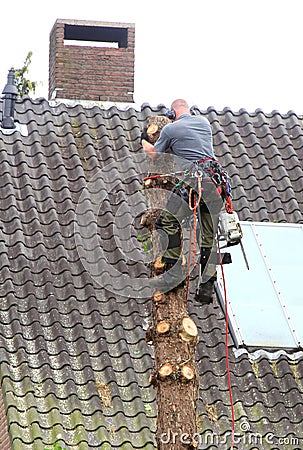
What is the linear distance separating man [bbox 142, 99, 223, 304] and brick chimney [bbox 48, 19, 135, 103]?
263 inches

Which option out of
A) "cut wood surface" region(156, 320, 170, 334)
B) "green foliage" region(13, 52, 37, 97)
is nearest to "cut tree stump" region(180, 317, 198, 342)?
"cut wood surface" region(156, 320, 170, 334)

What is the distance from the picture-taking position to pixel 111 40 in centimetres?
1579

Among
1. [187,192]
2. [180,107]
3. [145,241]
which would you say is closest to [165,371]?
[187,192]

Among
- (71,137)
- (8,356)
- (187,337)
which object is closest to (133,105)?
(71,137)

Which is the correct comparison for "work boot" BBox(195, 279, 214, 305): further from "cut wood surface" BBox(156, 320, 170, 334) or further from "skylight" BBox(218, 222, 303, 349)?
"skylight" BBox(218, 222, 303, 349)

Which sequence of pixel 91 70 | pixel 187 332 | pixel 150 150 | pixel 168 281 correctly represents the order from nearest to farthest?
pixel 187 332, pixel 168 281, pixel 150 150, pixel 91 70

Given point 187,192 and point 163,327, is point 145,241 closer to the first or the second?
point 187,192

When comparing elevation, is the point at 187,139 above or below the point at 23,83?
below

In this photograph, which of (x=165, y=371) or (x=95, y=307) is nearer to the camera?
(x=165, y=371)

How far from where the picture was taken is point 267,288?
11586 millimetres

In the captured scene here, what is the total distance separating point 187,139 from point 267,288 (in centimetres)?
396

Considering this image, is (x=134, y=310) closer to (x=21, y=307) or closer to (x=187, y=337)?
(x=21, y=307)

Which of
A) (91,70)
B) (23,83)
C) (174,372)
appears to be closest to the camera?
(174,372)

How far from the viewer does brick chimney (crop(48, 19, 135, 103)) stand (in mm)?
14977
